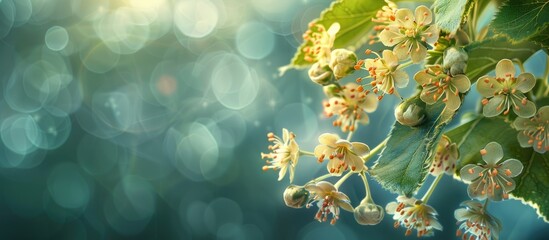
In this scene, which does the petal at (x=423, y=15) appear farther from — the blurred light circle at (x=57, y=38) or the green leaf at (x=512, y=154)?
the blurred light circle at (x=57, y=38)

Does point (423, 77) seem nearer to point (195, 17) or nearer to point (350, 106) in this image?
point (350, 106)

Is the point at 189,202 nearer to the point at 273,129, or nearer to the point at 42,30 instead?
the point at 273,129

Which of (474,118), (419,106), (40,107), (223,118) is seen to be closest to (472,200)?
(474,118)

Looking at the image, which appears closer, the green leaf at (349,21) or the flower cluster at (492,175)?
the flower cluster at (492,175)

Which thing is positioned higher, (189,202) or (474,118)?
(474,118)

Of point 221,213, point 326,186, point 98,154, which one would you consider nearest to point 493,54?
Answer: point 326,186

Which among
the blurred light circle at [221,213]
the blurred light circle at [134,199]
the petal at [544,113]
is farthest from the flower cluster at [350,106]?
the blurred light circle at [134,199]
